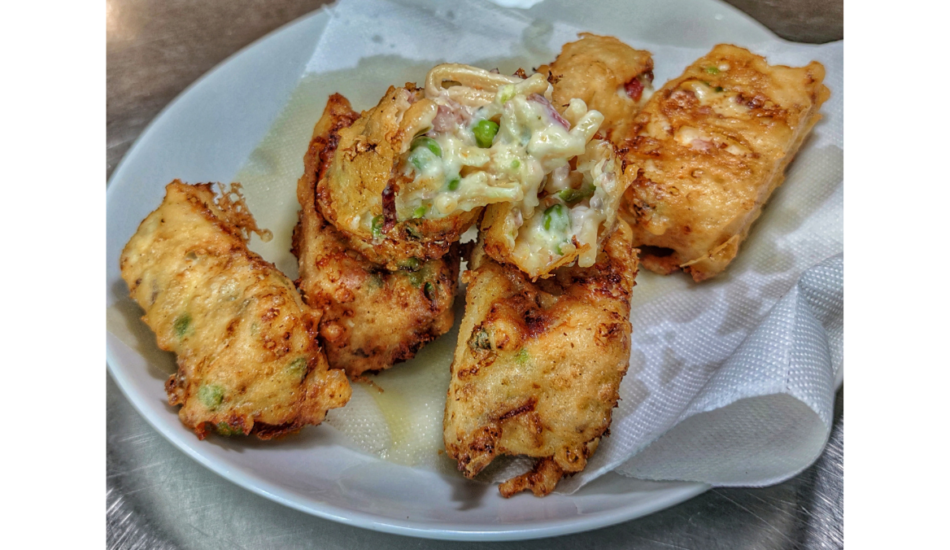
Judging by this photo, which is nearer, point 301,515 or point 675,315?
point 301,515

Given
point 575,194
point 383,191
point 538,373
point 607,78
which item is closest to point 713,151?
point 607,78

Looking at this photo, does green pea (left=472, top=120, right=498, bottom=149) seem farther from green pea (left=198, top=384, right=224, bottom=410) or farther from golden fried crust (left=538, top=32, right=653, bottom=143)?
green pea (left=198, top=384, right=224, bottom=410)

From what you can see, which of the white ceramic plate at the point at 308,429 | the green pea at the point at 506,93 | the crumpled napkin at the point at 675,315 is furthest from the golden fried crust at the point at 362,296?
the green pea at the point at 506,93

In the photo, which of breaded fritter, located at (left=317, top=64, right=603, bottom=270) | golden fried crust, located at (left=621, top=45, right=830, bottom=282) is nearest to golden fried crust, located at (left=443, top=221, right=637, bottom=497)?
breaded fritter, located at (left=317, top=64, right=603, bottom=270)

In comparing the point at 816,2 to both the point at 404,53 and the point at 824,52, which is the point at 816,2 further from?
the point at 404,53

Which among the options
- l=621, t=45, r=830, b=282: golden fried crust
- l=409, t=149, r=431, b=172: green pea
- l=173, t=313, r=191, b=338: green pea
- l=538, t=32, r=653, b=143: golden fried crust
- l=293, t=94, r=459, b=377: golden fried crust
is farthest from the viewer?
l=538, t=32, r=653, b=143: golden fried crust

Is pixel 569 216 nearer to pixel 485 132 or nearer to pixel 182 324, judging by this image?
pixel 485 132
